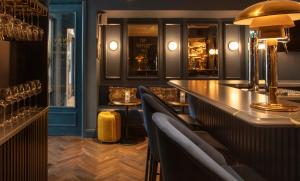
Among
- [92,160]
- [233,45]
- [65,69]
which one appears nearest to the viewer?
[92,160]

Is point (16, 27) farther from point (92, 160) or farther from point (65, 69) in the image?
point (65, 69)

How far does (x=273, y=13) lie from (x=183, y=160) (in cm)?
87

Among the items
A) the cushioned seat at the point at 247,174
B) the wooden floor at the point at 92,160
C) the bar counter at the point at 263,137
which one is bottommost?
the wooden floor at the point at 92,160

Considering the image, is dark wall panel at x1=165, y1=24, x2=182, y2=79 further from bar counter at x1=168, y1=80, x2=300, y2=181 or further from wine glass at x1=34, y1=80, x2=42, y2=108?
bar counter at x1=168, y1=80, x2=300, y2=181

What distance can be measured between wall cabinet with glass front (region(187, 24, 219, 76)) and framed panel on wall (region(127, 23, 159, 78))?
71 centimetres

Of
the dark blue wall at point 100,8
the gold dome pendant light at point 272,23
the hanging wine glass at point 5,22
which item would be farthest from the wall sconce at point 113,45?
the gold dome pendant light at point 272,23

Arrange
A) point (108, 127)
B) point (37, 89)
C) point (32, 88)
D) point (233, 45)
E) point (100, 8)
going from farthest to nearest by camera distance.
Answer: point (233, 45)
point (100, 8)
point (108, 127)
point (37, 89)
point (32, 88)

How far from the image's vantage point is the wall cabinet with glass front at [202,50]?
6402mm

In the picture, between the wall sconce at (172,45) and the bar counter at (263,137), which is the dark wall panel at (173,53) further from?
the bar counter at (263,137)

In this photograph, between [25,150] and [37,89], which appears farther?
[37,89]

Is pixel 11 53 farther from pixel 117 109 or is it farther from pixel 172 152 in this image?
pixel 117 109

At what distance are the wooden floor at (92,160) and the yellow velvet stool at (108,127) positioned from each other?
14 cm

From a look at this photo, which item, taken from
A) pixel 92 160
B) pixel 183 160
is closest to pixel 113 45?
pixel 92 160

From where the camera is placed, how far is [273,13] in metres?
1.44
